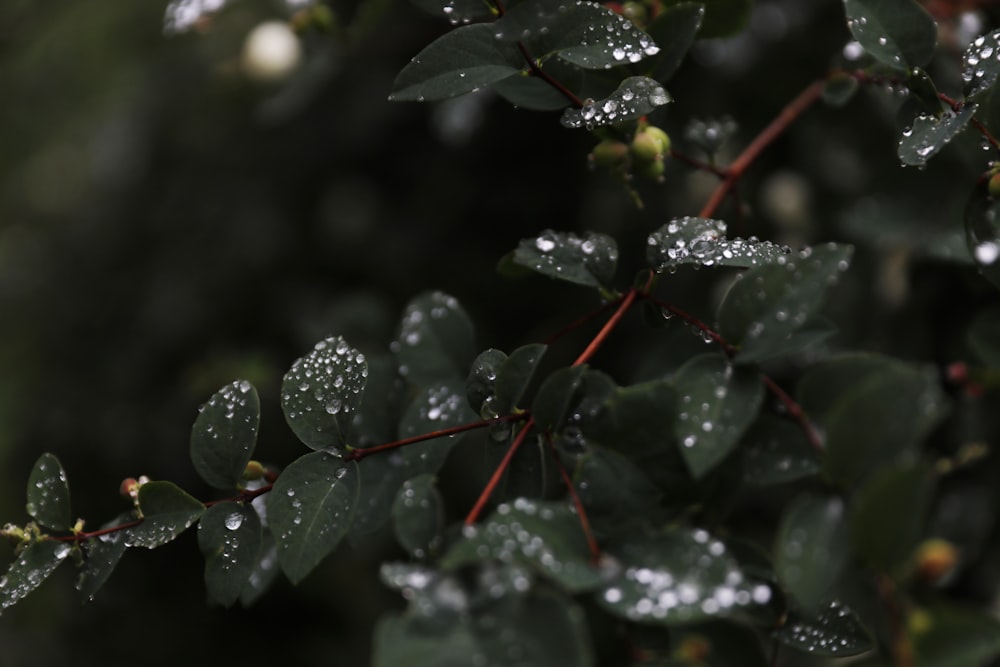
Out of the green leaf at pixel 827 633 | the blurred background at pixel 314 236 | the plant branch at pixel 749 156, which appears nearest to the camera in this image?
the green leaf at pixel 827 633

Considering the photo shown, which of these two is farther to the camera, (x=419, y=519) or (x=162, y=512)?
(x=162, y=512)

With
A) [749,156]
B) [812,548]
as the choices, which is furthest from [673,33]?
[812,548]

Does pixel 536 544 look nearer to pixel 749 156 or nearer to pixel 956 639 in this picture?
pixel 956 639

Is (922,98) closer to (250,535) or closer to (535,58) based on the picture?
(535,58)

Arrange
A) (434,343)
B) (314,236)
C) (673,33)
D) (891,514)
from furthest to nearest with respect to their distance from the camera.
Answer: (314,236) < (434,343) < (673,33) < (891,514)

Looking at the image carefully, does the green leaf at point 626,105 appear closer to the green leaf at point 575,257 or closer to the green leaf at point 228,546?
the green leaf at point 575,257

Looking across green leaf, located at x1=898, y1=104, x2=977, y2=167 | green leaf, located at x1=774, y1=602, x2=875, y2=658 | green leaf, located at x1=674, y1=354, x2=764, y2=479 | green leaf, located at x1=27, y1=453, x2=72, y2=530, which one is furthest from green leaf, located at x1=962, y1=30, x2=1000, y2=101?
green leaf, located at x1=27, y1=453, x2=72, y2=530

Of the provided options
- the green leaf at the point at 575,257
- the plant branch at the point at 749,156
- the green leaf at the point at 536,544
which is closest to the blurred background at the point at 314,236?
the plant branch at the point at 749,156
